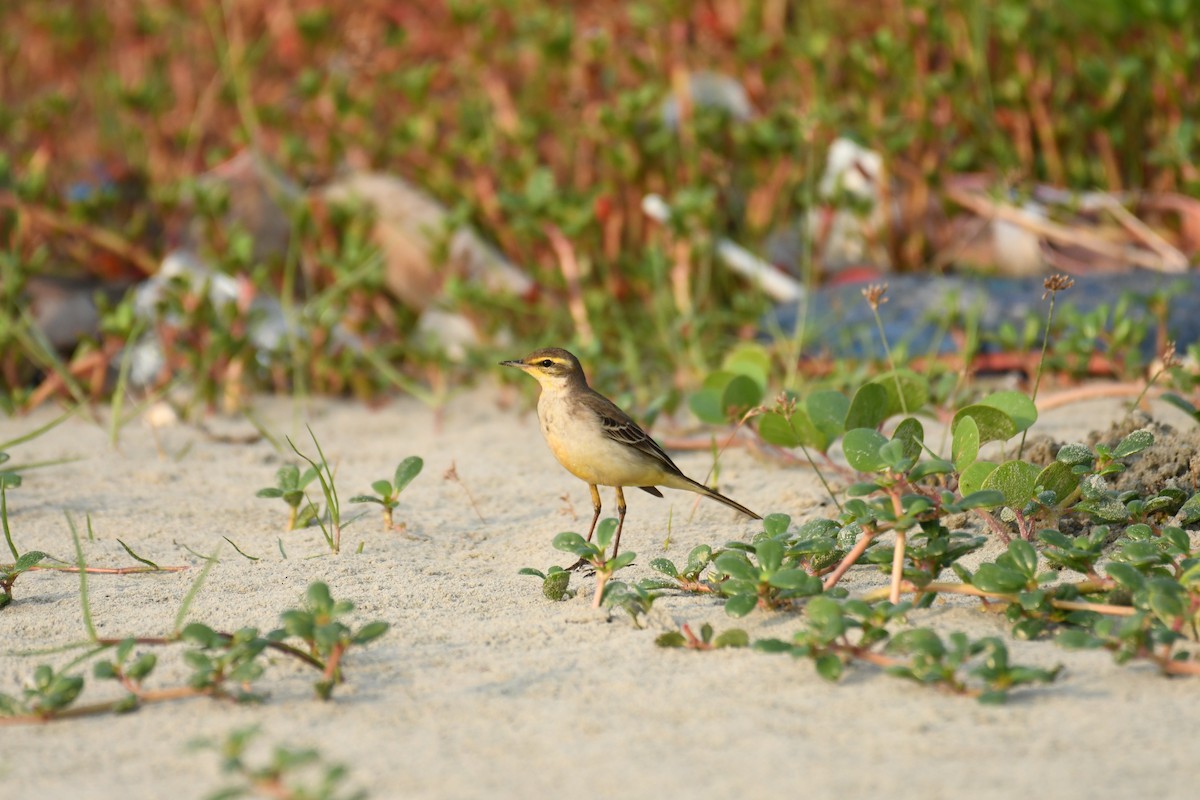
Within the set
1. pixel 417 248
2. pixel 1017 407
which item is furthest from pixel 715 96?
pixel 1017 407

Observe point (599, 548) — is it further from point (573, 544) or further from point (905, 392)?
point (905, 392)

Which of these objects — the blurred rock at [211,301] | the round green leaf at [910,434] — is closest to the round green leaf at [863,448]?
the round green leaf at [910,434]

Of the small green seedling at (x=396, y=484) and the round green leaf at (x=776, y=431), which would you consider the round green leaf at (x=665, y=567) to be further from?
the round green leaf at (x=776, y=431)

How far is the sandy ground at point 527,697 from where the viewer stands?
2.38 metres

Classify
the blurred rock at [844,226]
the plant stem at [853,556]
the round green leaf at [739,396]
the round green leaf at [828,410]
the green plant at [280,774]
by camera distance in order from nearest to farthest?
1. the green plant at [280,774]
2. the plant stem at [853,556]
3. the round green leaf at [828,410]
4. the round green leaf at [739,396]
5. the blurred rock at [844,226]

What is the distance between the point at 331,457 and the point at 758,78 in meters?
3.57

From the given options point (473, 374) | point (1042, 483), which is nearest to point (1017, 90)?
point (473, 374)

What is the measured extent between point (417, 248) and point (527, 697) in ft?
14.0

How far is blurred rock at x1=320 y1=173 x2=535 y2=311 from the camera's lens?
258 inches

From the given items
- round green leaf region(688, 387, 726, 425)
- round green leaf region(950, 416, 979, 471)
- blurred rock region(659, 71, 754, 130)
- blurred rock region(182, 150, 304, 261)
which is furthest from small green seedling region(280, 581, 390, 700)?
blurred rock region(659, 71, 754, 130)

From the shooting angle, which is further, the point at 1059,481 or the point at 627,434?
the point at 627,434

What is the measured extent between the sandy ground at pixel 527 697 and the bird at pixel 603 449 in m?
0.16

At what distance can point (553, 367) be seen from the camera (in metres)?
4.25

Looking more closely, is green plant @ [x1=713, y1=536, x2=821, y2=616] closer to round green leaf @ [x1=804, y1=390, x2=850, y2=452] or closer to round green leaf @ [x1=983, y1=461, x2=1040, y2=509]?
round green leaf @ [x1=983, y1=461, x2=1040, y2=509]
